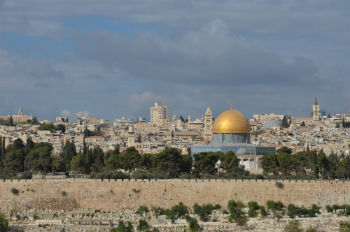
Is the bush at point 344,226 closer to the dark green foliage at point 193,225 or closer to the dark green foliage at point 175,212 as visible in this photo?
the dark green foliage at point 193,225

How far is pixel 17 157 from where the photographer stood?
217 ft

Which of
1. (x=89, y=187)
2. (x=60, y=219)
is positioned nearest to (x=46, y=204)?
(x=89, y=187)

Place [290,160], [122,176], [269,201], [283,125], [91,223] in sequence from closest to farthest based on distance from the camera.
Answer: [91,223]
[269,201]
[122,176]
[290,160]
[283,125]

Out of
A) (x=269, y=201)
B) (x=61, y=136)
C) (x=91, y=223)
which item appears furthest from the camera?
(x=61, y=136)

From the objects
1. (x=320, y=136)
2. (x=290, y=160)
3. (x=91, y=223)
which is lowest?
(x=91, y=223)

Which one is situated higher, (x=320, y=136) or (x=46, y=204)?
(x=320, y=136)

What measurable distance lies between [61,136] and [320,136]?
3576 cm

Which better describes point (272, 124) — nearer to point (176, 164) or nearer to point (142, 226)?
point (176, 164)

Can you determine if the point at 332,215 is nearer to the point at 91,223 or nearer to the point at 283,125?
the point at 91,223

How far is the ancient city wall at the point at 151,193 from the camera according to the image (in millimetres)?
51688

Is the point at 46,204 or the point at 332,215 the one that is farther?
the point at 46,204

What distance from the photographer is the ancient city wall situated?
5169cm

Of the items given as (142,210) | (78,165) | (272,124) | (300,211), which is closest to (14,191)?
(142,210)

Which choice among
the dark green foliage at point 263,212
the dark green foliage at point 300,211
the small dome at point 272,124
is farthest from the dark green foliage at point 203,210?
the small dome at point 272,124
